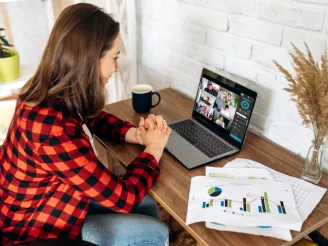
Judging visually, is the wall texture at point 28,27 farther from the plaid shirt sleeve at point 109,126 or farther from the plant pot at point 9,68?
the plaid shirt sleeve at point 109,126

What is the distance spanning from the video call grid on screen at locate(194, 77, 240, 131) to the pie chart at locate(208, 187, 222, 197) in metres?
0.30

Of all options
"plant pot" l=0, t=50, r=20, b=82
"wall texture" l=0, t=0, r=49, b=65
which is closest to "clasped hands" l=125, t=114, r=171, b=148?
"plant pot" l=0, t=50, r=20, b=82

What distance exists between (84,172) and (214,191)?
0.35 metres

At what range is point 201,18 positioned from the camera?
1.33 meters

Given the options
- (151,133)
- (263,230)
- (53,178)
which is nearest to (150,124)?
(151,133)

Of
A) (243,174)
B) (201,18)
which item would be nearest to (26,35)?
(201,18)

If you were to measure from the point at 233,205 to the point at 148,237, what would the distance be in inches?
11.3

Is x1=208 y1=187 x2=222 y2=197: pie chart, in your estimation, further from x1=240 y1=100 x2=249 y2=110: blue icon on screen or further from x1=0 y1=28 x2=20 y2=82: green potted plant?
x1=0 y1=28 x2=20 y2=82: green potted plant

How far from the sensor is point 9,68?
1464 mm

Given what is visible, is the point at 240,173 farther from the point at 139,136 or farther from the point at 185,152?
the point at 139,136

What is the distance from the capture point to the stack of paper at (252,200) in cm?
79

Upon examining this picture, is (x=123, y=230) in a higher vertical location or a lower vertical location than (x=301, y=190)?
lower

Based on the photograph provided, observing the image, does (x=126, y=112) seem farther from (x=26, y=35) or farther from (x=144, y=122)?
(x=26, y=35)

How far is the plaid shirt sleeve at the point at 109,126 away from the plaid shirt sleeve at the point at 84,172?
0.95 ft
